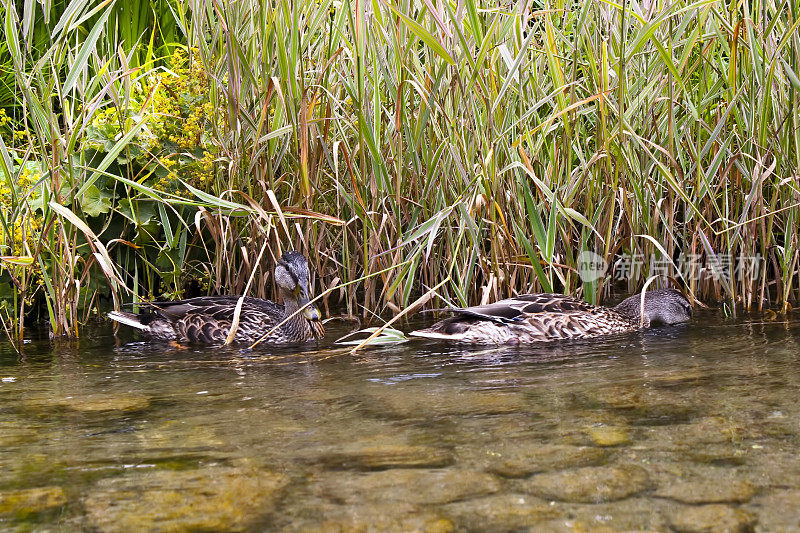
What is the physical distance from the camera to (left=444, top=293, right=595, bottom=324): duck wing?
5145mm

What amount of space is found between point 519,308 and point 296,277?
1.29 metres

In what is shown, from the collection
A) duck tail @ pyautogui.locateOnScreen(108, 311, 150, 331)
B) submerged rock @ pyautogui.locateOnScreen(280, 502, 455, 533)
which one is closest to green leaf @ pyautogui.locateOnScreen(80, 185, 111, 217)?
duck tail @ pyautogui.locateOnScreen(108, 311, 150, 331)

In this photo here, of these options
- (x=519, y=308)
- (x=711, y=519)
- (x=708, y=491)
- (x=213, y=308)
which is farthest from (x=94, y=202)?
(x=711, y=519)

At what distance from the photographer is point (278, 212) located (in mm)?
4914

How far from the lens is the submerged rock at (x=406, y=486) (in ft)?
7.83

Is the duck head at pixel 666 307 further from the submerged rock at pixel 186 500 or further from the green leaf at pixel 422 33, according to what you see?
the submerged rock at pixel 186 500

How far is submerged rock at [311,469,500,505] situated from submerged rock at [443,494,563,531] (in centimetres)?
6

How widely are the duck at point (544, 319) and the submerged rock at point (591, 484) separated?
2.52m

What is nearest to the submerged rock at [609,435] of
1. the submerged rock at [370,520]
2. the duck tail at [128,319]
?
the submerged rock at [370,520]

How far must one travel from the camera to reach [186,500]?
2.42m

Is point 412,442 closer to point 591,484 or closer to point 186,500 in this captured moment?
point 591,484

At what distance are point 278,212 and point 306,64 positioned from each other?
1.39 meters

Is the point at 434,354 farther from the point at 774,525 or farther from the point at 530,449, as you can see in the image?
the point at 774,525

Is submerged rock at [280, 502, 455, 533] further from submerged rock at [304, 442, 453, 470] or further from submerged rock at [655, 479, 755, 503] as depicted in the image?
submerged rock at [655, 479, 755, 503]
